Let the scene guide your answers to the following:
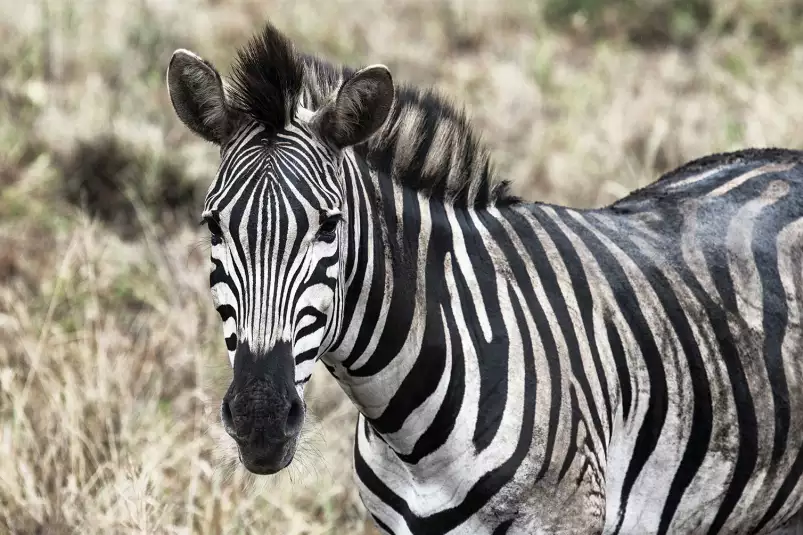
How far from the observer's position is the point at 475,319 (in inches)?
124

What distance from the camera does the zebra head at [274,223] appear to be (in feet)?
8.76

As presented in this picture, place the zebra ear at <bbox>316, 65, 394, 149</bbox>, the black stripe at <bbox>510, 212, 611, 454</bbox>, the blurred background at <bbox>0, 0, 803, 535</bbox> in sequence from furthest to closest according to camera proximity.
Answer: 1. the blurred background at <bbox>0, 0, 803, 535</bbox>
2. the black stripe at <bbox>510, 212, 611, 454</bbox>
3. the zebra ear at <bbox>316, 65, 394, 149</bbox>

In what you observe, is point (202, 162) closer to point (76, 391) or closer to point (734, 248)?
point (76, 391)

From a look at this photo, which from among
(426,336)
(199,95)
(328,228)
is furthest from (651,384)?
(199,95)

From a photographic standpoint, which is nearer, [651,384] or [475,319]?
[475,319]

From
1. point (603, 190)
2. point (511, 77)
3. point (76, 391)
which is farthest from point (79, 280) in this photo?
point (511, 77)

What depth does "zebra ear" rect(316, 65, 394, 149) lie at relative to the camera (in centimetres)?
287

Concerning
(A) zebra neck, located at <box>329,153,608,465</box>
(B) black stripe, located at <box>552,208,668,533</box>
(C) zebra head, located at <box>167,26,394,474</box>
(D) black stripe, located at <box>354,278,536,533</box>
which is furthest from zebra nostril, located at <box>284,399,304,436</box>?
(B) black stripe, located at <box>552,208,668,533</box>

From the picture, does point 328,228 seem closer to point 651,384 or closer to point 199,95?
point 199,95

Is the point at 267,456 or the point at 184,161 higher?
the point at 184,161

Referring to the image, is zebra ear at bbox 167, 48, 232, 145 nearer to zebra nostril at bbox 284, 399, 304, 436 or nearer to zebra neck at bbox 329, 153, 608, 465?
zebra neck at bbox 329, 153, 608, 465

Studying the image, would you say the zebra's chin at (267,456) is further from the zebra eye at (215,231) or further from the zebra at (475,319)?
the zebra eye at (215,231)

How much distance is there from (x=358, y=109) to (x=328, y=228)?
35cm

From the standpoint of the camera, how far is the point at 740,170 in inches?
164
